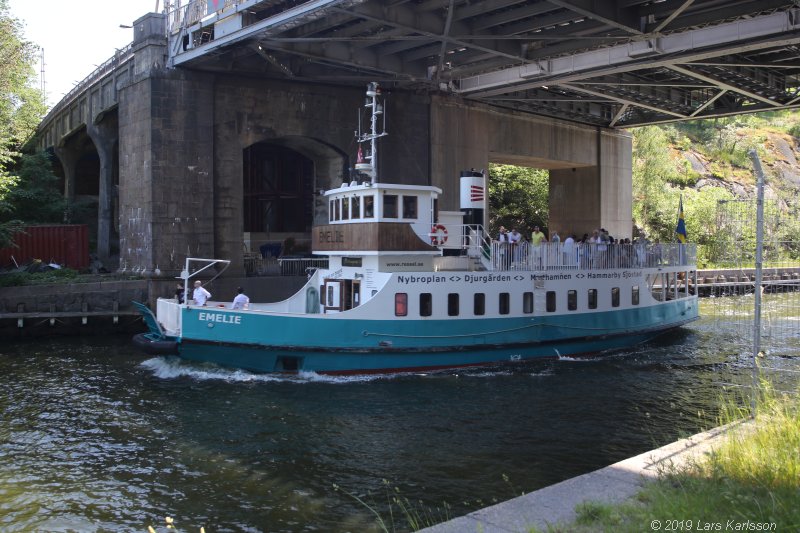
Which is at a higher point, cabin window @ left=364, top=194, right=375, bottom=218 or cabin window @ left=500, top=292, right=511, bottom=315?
cabin window @ left=364, top=194, right=375, bottom=218

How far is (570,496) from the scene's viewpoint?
694 cm

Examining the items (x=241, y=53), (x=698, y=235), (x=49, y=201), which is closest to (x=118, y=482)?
(x=241, y=53)

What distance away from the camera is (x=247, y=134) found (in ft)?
93.5

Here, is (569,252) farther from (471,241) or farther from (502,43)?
(502,43)

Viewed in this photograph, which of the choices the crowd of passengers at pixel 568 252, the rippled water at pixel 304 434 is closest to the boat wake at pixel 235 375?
the rippled water at pixel 304 434

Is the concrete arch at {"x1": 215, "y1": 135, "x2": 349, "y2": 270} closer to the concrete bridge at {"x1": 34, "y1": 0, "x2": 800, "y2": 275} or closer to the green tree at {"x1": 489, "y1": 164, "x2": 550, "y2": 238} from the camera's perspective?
the concrete bridge at {"x1": 34, "y1": 0, "x2": 800, "y2": 275}

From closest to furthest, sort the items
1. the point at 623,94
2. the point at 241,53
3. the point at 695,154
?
the point at 241,53 < the point at 623,94 < the point at 695,154

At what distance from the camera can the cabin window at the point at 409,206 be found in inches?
775

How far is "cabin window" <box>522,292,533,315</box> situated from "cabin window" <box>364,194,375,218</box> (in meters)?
5.36

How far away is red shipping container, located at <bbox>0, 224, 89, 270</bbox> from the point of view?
30156mm

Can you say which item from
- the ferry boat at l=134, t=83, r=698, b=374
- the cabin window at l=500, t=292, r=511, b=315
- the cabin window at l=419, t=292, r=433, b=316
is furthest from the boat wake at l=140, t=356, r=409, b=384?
the cabin window at l=500, t=292, r=511, b=315

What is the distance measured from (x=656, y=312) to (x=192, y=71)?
64.5 feet

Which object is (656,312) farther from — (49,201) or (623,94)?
(49,201)

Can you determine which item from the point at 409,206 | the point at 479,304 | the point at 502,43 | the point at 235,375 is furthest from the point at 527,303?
the point at 502,43
